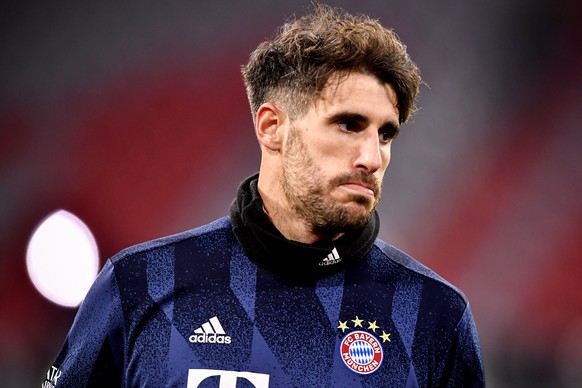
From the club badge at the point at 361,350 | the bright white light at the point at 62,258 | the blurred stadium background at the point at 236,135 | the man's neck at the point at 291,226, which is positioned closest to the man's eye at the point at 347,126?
the man's neck at the point at 291,226

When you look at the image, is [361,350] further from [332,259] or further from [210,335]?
[210,335]

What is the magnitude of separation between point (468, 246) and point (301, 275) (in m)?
4.22

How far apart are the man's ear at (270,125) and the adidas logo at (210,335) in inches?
20.9

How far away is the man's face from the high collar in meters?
0.07

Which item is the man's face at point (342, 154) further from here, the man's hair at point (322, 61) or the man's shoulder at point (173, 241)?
the man's shoulder at point (173, 241)

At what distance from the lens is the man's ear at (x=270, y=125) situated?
2.17m

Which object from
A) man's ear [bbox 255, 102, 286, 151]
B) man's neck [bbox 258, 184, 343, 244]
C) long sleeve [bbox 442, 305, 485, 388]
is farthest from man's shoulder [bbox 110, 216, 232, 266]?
long sleeve [bbox 442, 305, 485, 388]

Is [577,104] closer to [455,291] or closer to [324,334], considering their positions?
[455,291]

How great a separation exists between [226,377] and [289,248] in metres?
0.37

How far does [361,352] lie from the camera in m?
2.00

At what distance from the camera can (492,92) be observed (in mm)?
6152

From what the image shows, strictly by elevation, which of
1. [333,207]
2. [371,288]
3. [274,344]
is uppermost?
[333,207]

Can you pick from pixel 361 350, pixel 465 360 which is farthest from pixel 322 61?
pixel 465 360

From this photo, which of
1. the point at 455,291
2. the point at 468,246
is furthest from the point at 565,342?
the point at 455,291
